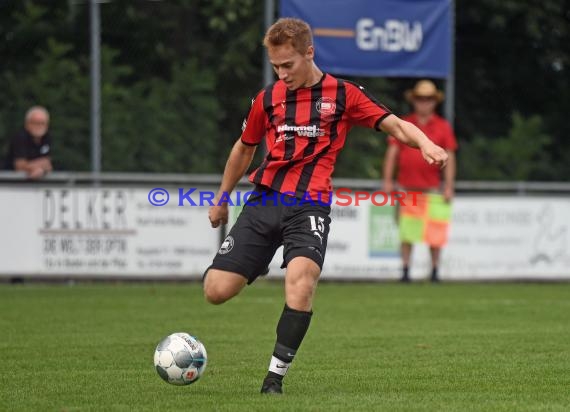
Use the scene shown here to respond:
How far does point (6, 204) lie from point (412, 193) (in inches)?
193

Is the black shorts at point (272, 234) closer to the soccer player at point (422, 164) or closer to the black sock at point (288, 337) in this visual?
the black sock at point (288, 337)

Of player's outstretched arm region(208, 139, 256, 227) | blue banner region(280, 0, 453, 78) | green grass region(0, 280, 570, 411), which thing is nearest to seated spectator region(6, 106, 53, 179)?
green grass region(0, 280, 570, 411)

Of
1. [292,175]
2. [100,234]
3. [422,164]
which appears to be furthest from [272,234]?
[422,164]

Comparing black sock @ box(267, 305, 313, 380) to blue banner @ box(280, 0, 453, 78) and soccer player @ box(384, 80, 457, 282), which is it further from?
blue banner @ box(280, 0, 453, 78)

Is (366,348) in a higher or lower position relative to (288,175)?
lower

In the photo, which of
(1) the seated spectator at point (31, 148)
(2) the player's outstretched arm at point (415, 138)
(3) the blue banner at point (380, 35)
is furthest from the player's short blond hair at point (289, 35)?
(3) the blue banner at point (380, 35)

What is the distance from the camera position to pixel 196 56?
17.0m

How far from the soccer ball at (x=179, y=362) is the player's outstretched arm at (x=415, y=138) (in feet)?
5.18

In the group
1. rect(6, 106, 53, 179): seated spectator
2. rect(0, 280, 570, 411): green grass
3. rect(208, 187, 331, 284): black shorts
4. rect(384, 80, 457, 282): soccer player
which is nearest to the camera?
rect(0, 280, 570, 411): green grass

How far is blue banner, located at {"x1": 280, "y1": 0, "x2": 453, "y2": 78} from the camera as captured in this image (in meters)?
16.1

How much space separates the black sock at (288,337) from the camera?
6.57 meters

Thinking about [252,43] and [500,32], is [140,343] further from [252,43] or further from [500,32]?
[500,32]

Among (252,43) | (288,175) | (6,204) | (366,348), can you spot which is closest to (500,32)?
(252,43)

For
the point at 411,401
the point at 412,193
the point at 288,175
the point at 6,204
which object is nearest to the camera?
the point at 411,401
